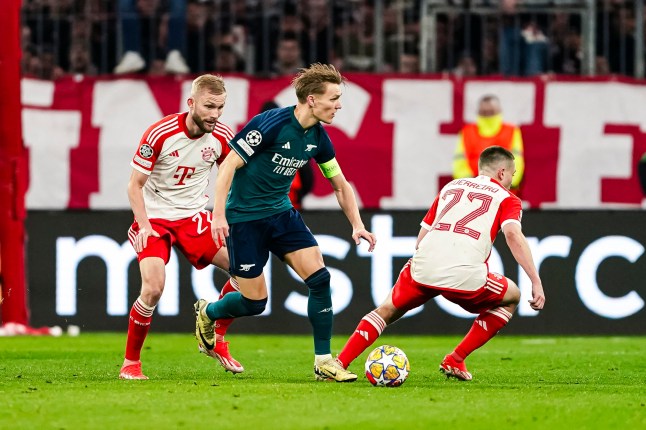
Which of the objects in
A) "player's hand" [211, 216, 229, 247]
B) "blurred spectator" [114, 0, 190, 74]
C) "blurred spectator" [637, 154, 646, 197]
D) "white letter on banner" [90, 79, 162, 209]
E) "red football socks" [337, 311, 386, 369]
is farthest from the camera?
"blurred spectator" [114, 0, 190, 74]

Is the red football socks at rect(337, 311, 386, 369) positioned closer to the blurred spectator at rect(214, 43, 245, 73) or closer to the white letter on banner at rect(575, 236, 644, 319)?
the white letter on banner at rect(575, 236, 644, 319)

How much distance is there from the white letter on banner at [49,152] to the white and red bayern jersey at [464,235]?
24.3 feet

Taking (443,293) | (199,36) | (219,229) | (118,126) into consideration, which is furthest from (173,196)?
(199,36)

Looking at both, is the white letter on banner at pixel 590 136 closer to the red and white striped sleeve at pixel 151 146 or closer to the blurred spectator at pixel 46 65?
the blurred spectator at pixel 46 65

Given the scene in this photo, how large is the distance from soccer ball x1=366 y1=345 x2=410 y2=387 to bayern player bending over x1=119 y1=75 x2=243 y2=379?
1337 mm

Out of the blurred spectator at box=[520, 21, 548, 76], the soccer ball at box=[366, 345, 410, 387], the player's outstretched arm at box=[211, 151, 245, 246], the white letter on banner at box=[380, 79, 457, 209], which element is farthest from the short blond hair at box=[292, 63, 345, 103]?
the blurred spectator at box=[520, 21, 548, 76]

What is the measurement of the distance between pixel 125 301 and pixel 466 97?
178 inches

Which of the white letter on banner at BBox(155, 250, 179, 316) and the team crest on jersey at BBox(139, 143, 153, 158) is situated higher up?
the team crest on jersey at BBox(139, 143, 153, 158)

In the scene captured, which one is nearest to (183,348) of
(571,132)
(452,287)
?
(452,287)

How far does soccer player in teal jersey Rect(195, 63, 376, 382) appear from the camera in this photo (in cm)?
846

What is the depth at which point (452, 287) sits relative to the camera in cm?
863

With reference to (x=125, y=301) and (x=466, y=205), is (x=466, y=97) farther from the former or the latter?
(x=466, y=205)

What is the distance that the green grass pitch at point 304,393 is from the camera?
6551mm

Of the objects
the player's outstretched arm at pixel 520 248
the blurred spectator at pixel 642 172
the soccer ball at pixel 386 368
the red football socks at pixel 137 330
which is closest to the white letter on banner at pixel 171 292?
the red football socks at pixel 137 330
